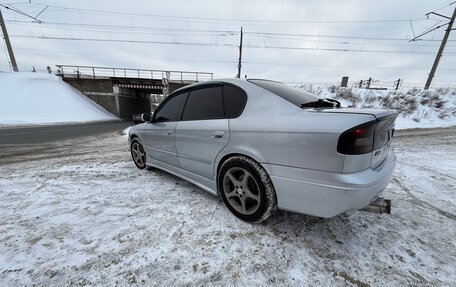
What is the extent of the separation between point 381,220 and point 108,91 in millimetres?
27741

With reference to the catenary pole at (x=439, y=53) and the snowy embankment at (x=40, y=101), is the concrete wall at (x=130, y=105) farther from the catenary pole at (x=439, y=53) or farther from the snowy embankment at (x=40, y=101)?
the catenary pole at (x=439, y=53)

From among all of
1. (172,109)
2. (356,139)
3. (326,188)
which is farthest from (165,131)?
(356,139)

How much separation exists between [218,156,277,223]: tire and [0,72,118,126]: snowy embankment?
18568 millimetres

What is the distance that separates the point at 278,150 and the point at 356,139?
614 mm

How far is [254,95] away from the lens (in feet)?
7.09

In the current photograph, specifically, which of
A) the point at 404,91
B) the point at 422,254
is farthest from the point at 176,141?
the point at 404,91

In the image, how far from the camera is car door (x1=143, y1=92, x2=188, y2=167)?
304 centimetres

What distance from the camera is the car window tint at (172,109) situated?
3024mm

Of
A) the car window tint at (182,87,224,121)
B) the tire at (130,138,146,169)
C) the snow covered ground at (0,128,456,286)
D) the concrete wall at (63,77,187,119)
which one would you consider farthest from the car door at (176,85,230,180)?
the concrete wall at (63,77,187,119)

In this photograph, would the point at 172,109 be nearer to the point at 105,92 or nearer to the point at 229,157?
the point at 229,157

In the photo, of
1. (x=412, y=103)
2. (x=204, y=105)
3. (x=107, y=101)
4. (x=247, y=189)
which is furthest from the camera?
(x=107, y=101)

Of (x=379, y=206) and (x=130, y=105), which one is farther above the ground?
(x=130, y=105)

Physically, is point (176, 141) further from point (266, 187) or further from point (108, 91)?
point (108, 91)

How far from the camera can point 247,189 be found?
7.11 ft
